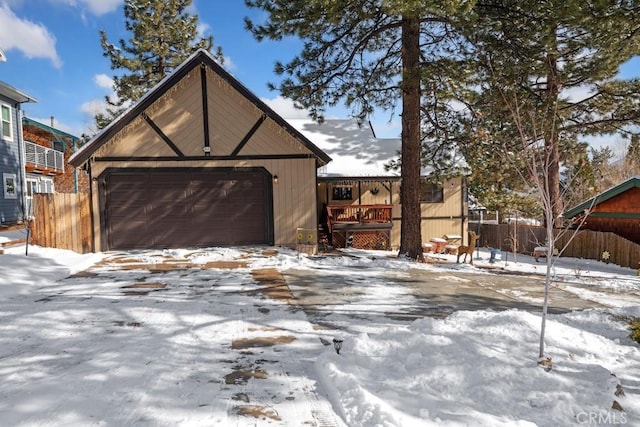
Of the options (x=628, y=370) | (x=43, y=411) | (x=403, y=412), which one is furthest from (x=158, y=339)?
(x=628, y=370)

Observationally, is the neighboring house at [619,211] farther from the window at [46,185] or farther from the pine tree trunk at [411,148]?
the window at [46,185]

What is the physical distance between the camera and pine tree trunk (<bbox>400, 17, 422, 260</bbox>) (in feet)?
31.7

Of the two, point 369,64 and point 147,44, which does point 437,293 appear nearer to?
point 369,64

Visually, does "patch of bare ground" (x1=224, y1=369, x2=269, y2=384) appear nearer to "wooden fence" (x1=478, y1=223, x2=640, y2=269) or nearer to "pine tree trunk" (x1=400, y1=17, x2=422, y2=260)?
"pine tree trunk" (x1=400, y1=17, x2=422, y2=260)

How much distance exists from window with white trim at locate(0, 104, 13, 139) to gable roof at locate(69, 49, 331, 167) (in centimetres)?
1092

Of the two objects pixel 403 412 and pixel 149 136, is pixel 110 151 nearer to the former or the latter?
pixel 149 136

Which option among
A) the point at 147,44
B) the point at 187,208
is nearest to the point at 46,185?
the point at 147,44

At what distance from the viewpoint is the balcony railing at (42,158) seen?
19625 mm

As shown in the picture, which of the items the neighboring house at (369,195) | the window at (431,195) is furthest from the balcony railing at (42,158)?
the window at (431,195)

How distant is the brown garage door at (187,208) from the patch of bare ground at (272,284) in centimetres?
340

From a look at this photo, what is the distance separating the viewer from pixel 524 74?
895cm

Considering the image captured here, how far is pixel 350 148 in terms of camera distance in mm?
16672

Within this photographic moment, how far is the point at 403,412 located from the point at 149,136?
10629 millimetres

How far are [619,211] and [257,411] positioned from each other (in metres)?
16.0
